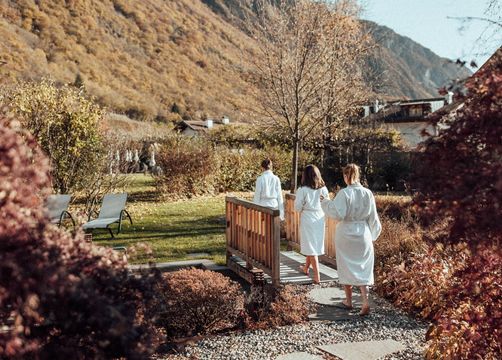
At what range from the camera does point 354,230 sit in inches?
267

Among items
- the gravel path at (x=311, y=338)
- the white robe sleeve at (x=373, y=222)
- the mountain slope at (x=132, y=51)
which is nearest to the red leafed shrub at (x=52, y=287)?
the gravel path at (x=311, y=338)

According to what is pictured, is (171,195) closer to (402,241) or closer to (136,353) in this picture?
(402,241)

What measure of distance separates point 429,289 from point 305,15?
1256 cm

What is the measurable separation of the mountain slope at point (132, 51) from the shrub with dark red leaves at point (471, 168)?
5453cm

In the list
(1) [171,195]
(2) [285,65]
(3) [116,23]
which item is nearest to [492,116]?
(2) [285,65]

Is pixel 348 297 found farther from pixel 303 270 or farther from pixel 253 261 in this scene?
pixel 303 270

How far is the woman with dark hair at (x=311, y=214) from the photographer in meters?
8.30

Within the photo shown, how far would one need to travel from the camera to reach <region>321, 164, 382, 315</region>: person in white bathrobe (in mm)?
6723

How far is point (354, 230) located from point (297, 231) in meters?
2.98

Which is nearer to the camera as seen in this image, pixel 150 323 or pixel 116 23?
pixel 150 323

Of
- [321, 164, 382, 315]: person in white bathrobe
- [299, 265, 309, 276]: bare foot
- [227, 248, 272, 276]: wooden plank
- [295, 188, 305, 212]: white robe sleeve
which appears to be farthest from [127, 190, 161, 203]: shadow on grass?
[321, 164, 382, 315]: person in white bathrobe

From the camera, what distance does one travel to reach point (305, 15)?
17281mm

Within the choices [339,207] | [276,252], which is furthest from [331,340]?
[339,207]

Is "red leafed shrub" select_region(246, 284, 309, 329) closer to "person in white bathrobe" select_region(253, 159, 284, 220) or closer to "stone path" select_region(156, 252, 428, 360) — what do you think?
"stone path" select_region(156, 252, 428, 360)
